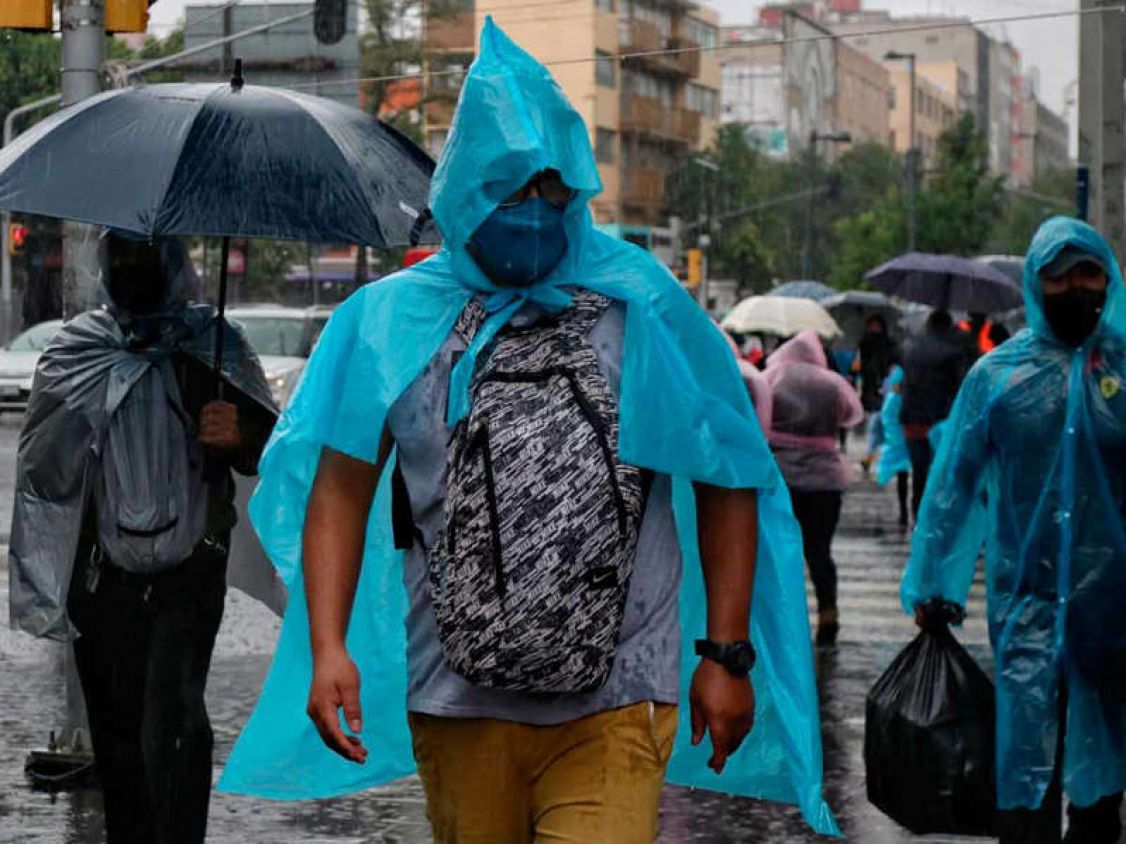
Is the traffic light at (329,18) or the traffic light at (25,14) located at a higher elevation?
the traffic light at (329,18)

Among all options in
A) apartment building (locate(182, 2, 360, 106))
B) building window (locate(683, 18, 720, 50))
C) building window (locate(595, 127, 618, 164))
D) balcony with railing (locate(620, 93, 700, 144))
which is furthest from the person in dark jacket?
building window (locate(683, 18, 720, 50))

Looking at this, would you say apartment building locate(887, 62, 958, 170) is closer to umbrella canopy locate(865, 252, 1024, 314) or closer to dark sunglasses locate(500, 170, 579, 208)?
umbrella canopy locate(865, 252, 1024, 314)

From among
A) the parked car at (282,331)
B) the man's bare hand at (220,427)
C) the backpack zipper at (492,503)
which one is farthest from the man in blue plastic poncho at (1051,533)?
the parked car at (282,331)

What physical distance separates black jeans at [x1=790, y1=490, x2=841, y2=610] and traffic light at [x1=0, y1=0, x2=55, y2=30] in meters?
5.19

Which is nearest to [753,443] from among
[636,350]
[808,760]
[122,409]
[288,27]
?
[636,350]

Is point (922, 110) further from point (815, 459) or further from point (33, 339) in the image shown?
point (815, 459)

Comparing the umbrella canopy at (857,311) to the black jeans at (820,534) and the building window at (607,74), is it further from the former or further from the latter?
the building window at (607,74)

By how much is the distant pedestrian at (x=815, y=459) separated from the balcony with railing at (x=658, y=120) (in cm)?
7945

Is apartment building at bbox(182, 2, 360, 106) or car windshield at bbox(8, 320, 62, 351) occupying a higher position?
apartment building at bbox(182, 2, 360, 106)

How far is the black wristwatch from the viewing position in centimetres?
406

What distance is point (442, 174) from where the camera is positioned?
13.6ft

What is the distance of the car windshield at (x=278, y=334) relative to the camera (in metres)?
27.3

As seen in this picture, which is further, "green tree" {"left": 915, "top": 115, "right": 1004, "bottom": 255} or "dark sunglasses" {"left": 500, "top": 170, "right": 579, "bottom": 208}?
"green tree" {"left": 915, "top": 115, "right": 1004, "bottom": 255}

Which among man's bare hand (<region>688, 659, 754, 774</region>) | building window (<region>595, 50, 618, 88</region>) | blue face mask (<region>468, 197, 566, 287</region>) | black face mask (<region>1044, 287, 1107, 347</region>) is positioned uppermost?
building window (<region>595, 50, 618, 88</region>)
